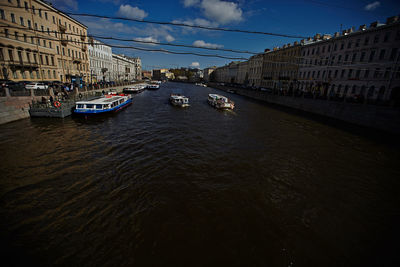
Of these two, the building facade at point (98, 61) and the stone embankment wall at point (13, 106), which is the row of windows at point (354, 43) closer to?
the stone embankment wall at point (13, 106)

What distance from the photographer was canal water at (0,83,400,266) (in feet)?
17.6

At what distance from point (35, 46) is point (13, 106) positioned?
84.2 ft

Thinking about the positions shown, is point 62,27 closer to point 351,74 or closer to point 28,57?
point 28,57

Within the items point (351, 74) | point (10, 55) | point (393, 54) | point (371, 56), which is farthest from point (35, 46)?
point (393, 54)

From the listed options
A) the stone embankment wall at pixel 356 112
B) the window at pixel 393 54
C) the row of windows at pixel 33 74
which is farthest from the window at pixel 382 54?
the row of windows at pixel 33 74

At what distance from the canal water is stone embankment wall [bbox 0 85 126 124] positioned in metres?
4.20

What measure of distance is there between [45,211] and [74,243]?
234 cm

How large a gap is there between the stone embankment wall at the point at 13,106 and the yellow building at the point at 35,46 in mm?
8894

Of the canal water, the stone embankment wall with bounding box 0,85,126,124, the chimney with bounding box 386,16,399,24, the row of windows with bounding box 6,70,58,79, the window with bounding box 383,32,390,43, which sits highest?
the chimney with bounding box 386,16,399,24

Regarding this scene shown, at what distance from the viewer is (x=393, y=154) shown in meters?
14.3

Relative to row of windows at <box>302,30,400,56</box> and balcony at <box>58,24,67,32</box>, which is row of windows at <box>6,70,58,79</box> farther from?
row of windows at <box>302,30,400,56</box>

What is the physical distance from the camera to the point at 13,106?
58.5 ft

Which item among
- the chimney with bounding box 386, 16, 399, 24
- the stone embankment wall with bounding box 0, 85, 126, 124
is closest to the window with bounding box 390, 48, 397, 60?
the chimney with bounding box 386, 16, 399, 24

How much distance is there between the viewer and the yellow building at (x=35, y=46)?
29.1m
